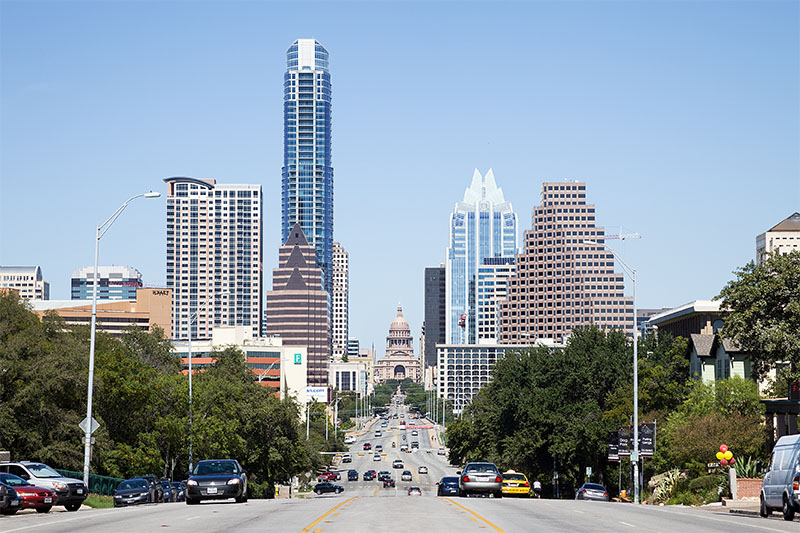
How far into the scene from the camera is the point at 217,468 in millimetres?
35406

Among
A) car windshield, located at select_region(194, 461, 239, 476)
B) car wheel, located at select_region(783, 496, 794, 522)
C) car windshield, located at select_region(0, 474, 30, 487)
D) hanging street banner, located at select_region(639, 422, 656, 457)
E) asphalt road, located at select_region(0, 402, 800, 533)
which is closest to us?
asphalt road, located at select_region(0, 402, 800, 533)

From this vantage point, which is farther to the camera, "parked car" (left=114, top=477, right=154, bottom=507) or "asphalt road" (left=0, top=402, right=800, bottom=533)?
"parked car" (left=114, top=477, right=154, bottom=507)

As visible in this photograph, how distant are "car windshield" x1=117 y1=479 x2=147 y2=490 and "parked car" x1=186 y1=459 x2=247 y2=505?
11.0 meters

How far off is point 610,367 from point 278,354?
12060 centimetres

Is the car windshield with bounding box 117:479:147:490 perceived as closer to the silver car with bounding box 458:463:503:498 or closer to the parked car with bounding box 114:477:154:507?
the parked car with bounding box 114:477:154:507

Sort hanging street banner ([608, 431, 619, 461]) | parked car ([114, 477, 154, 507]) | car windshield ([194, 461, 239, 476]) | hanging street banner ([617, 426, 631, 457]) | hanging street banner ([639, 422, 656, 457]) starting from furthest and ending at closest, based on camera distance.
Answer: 1. hanging street banner ([608, 431, 619, 461])
2. hanging street banner ([617, 426, 631, 457])
3. hanging street banner ([639, 422, 656, 457])
4. parked car ([114, 477, 154, 507])
5. car windshield ([194, 461, 239, 476])

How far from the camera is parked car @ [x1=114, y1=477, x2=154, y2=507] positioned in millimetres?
43744

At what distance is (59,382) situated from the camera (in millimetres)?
53875

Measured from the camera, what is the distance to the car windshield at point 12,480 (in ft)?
109

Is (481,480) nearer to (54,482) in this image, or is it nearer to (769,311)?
(769,311)

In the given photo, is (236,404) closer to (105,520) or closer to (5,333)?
(5,333)

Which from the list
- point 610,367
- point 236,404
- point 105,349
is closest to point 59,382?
point 105,349

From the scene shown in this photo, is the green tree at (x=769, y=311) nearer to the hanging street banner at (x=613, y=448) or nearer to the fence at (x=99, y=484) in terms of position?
the hanging street banner at (x=613, y=448)

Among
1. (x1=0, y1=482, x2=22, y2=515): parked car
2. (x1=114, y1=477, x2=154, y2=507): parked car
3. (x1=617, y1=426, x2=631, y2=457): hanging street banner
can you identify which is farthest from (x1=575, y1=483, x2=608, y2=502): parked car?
(x1=0, y1=482, x2=22, y2=515): parked car
